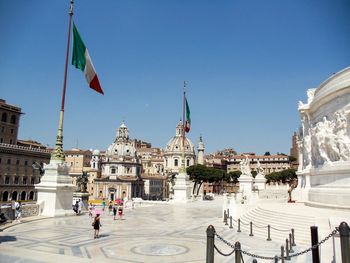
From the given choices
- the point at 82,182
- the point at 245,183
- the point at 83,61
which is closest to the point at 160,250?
the point at 82,182

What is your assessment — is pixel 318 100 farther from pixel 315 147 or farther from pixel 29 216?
pixel 29 216

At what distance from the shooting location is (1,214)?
16016 millimetres

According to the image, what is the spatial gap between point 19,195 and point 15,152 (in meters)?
10.2

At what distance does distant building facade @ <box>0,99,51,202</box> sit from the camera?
7169 cm

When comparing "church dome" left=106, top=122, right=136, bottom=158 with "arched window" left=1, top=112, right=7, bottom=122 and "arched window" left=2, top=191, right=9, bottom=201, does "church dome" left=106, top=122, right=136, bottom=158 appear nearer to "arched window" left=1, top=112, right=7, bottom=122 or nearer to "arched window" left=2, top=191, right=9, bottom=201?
"arched window" left=1, top=112, right=7, bottom=122

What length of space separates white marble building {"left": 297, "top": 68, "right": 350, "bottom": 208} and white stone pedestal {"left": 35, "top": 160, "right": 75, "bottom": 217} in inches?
→ 605

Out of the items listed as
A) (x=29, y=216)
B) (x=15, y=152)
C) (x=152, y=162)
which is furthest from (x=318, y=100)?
(x=152, y=162)

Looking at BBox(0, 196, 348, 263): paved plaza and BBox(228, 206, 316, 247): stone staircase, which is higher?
BBox(228, 206, 316, 247): stone staircase

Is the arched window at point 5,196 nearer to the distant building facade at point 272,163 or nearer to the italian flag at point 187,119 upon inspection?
the italian flag at point 187,119

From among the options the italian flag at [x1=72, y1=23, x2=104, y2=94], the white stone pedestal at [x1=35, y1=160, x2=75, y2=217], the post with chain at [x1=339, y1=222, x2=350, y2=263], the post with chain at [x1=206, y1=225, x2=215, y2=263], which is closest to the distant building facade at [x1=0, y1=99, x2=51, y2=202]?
the white stone pedestal at [x1=35, y1=160, x2=75, y2=217]

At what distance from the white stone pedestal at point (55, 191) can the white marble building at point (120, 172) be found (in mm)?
94011

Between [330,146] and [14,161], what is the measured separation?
7316 centimetres

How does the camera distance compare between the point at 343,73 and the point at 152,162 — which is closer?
the point at 343,73

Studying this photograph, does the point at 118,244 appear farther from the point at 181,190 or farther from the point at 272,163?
the point at 272,163
